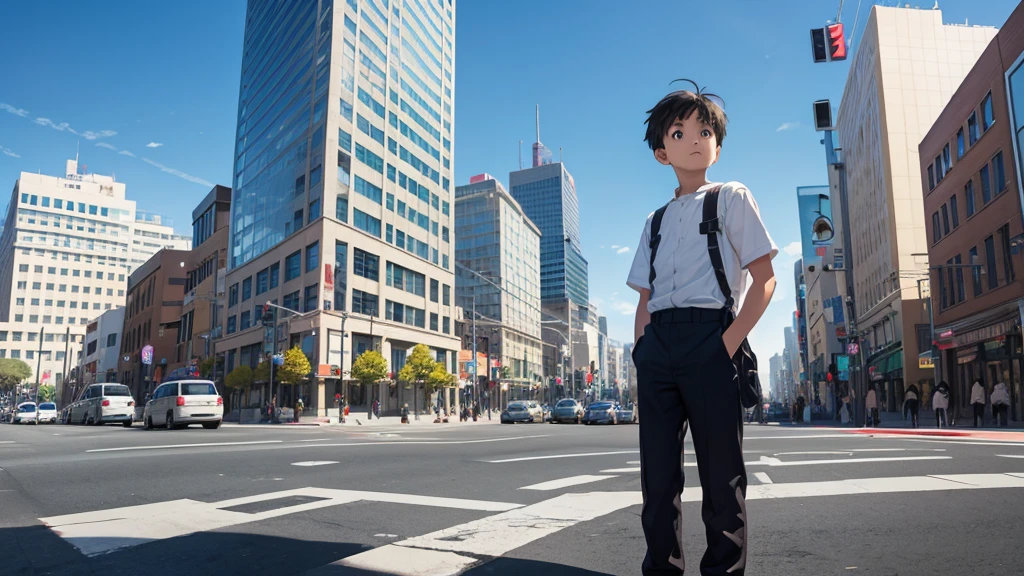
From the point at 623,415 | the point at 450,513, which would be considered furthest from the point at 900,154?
the point at 450,513

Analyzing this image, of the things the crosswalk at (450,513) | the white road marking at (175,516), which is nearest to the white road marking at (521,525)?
the crosswalk at (450,513)

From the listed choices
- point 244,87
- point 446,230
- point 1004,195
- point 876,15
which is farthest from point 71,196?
point 1004,195

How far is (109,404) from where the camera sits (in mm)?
26375

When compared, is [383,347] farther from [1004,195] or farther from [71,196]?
[71,196]

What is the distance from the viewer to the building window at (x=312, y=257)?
162ft

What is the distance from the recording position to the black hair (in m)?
3.21

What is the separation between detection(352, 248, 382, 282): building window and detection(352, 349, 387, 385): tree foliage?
25.2ft

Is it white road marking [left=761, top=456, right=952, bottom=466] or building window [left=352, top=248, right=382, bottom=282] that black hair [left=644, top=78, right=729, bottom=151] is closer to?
white road marking [left=761, top=456, right=952, bottom=466]

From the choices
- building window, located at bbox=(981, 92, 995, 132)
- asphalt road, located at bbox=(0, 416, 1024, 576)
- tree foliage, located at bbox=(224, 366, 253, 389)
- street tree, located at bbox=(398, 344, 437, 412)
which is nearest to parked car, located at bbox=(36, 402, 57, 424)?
tree foliage, located at bbox=(224, 366, 253, 389)

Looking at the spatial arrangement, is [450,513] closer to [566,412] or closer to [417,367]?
[566,412]

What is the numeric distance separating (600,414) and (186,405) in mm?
18465

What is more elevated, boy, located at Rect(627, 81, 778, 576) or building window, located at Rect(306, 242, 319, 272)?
building window, located at Rect(306, 242, 319, 272)

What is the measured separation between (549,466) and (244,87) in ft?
234

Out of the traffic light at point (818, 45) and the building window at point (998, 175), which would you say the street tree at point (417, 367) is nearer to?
the traffic light at point (818, 45)
